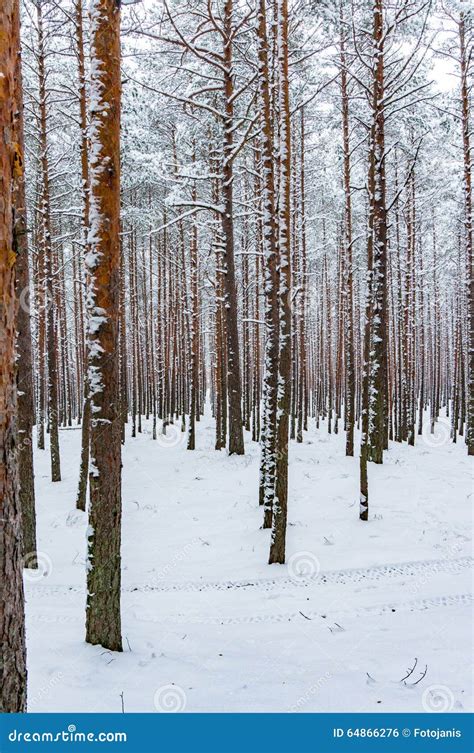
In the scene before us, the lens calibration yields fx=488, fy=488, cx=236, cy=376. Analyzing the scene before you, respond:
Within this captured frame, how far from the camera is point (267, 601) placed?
609 cm

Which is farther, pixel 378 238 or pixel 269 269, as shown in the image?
pixel 378 238

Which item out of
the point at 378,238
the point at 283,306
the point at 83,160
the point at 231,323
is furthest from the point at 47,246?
the point at 378,238

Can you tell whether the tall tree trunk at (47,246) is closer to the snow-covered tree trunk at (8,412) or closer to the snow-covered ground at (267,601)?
the snow-covered ground at (267,601)

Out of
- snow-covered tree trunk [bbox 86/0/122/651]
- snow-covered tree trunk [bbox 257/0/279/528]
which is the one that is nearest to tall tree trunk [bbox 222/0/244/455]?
snow-covered tree trunk [bbox 257/0/279/528]

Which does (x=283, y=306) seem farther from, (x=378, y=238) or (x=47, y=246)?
(x=47, y=246)

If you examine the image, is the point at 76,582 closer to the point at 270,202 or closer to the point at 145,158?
the point at 270,202

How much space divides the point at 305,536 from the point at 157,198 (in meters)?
18.0

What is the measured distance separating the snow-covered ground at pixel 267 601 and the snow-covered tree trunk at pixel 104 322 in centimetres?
59

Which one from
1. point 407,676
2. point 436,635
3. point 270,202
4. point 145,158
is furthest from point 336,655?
point 145,158

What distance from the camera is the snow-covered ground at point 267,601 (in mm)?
4008

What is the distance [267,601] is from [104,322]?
4056mm

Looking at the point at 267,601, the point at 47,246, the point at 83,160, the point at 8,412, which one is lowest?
the point at 267,601

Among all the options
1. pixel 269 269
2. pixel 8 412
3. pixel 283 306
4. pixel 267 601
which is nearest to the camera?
pixel 8 412

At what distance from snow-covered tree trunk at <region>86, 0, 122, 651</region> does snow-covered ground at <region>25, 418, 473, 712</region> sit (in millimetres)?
590
